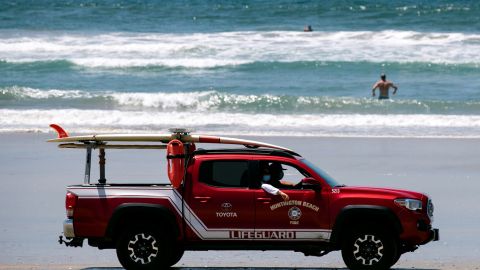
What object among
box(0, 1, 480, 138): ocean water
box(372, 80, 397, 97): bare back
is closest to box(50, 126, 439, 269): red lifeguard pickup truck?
box(0, 1, 480, 138): ocean water

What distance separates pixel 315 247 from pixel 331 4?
52979 millimetres

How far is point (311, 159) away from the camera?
20.5m

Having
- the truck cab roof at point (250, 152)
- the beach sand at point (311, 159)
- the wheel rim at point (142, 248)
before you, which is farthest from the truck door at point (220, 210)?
the beach sand at point (311, 159)

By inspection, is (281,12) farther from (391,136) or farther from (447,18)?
(391,136)

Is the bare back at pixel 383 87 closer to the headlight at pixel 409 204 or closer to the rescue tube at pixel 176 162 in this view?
the headlight at pixel 409 204

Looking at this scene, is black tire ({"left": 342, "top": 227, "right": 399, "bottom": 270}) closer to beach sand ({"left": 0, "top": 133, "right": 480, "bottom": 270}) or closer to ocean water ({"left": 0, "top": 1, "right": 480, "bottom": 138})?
beach sand ({"left": 0, "top": 133, "right": 480, "bottom": 270})

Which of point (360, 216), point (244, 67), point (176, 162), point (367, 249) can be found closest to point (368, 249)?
point (367, 249)

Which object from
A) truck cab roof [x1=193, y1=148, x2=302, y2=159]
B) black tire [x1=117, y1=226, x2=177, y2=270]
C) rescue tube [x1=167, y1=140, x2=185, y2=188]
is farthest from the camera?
truck cab roof [x1=193, y1=148, x2=302, y2=159]

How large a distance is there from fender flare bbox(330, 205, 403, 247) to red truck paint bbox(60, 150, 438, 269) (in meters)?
0.01

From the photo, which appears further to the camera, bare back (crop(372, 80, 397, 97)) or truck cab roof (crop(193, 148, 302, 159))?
bare back (crop(372, 80, 397, 97))

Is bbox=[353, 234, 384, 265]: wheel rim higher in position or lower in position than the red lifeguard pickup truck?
lower

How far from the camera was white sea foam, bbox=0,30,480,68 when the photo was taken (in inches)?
1693

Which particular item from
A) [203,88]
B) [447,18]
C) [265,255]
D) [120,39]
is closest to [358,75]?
[203,88]

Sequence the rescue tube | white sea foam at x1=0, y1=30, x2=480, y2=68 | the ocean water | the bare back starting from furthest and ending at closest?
white sea foam at x1=0, y1=30, x2=480, y2=68, the bare back, the ocean water, the rescue tube
